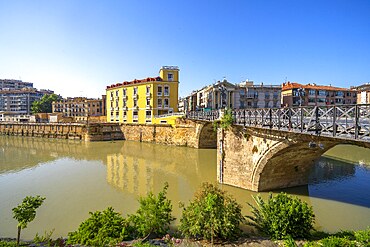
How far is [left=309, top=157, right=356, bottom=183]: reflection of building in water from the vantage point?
51.9ft

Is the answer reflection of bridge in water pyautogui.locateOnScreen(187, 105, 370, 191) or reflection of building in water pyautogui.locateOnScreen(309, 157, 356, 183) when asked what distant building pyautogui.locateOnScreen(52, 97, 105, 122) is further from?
reflection of building in water pyautogui.locateOnScreen(309, 157, 356, 183)

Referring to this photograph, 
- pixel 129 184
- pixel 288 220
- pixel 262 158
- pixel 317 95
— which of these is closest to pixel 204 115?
pixel 129 184

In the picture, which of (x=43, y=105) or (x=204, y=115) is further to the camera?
(x=43, y=105)

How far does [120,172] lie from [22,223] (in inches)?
488

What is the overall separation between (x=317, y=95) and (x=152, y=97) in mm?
39294

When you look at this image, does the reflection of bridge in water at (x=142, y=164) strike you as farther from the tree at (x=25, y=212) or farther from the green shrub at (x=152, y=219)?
the tree at (x=25, y=212)

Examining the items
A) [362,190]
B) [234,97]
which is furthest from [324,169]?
[234,97]

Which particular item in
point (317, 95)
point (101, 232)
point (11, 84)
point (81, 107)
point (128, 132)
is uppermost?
point (11, 84)

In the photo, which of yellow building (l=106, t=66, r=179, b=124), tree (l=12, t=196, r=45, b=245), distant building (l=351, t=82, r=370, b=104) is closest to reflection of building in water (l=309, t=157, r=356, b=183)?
distant building (l=351, t=82, r=370, b=104)

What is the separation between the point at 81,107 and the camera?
70625 millimetres

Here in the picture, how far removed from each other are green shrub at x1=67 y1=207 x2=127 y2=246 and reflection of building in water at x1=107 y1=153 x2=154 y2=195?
6.33 meters

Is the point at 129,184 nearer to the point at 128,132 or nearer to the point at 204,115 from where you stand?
the point at 204,115

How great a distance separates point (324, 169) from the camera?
18.0 metres

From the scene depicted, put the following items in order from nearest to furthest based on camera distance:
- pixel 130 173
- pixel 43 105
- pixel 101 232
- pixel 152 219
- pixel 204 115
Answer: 1. pixel 101 232
2. pixel 152 219
3. pixel 130 173
4. pixel 204 115
5. pixel 43 105
